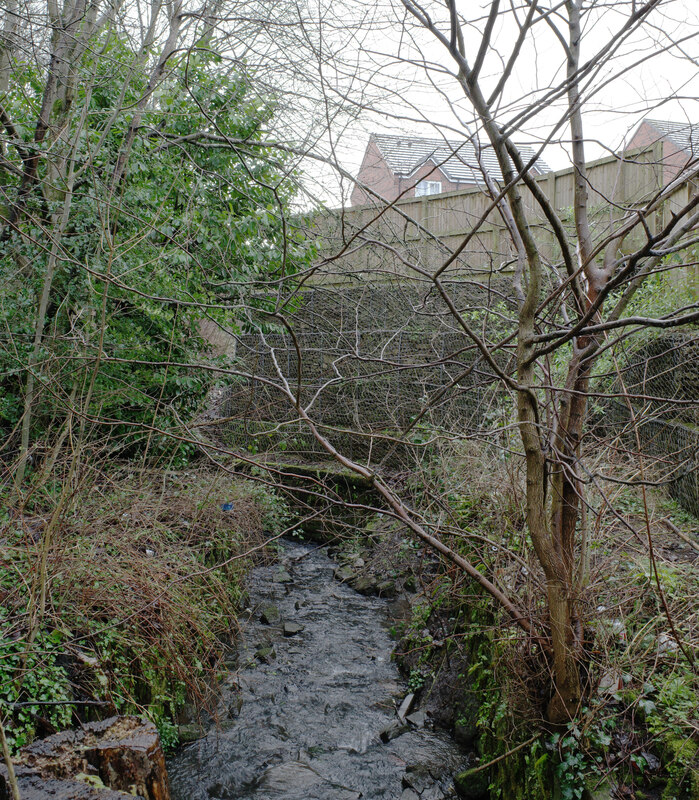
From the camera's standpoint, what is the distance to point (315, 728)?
440 centimetres

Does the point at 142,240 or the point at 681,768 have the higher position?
the point at 142,240

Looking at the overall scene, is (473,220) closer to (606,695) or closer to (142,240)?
(142,240)

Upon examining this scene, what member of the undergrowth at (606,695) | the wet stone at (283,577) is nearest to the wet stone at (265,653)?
the wet stone at (283,577)

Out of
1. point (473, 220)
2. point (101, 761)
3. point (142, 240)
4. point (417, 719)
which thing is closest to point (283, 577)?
point (417, 719)

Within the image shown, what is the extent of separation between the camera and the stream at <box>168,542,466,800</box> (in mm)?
3729

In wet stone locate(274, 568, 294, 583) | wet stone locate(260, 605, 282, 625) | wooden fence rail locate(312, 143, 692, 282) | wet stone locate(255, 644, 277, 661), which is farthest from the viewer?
wet stone locate(274, 568, 294, 583)

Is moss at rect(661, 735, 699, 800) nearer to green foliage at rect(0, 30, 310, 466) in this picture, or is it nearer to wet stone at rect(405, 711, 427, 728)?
wet stone at rect(405, 711, 427, 728)

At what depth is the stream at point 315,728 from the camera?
12.2 feet

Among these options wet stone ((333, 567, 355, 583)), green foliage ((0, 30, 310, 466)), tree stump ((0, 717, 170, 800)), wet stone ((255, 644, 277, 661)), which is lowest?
wet stone ((333, 567, 355, 583))

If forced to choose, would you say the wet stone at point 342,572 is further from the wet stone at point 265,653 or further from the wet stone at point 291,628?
the wet stone at point 265,653

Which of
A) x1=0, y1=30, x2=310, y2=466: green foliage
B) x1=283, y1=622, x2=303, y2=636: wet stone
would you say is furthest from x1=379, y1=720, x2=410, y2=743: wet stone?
x1=0, y1=30, x2=310, y2=466: green foliage

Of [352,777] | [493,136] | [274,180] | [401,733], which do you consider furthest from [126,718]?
[274,180]

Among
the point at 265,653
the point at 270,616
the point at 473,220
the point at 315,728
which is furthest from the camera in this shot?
the point at 473,220

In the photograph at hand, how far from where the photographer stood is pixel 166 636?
3777 millimetres
